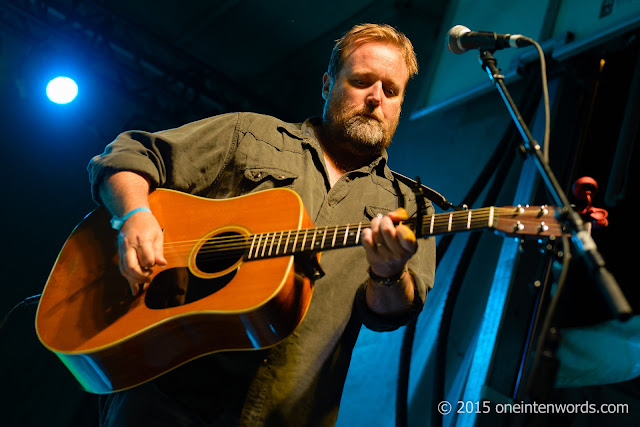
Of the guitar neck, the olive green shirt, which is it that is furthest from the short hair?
the guitar neck

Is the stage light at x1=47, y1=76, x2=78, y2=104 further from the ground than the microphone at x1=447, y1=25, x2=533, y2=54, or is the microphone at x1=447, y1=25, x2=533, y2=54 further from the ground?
the stage light at x1=47, y1=76, x2=78, y2=104

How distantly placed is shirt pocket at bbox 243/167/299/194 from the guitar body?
0.19 m

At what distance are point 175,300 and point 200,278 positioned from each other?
4.7 inches

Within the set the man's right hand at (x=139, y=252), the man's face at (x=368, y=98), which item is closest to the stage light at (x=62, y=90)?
the man's face at (x=368, y=98)

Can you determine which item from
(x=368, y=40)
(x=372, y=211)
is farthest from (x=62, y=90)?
(x=372, y=211)

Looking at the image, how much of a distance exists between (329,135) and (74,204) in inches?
195

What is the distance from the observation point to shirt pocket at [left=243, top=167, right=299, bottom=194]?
7.01 ft

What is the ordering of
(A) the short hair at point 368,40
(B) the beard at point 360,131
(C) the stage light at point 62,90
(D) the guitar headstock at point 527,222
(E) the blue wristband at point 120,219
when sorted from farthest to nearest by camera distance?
(C) the stage light at point 62,90
(A) the short hair at point 368,40
(B) the beard at point 360,131
(E) the blue wristband at point 120,219
(D) the guitar headstock at point 527,222

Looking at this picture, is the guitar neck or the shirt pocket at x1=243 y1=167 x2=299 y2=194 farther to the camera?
the shirt pocket at x1=243 y1=167 x2=299 y2=194

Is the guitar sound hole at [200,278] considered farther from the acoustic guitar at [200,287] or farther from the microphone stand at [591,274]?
the microphone stand at [591,274]

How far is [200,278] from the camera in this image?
5.72ft

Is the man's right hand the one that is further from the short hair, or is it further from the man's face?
the short hair

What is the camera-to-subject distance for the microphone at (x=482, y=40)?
1.74 meters

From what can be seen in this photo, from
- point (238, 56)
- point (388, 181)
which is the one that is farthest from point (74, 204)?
point (388, 181)
